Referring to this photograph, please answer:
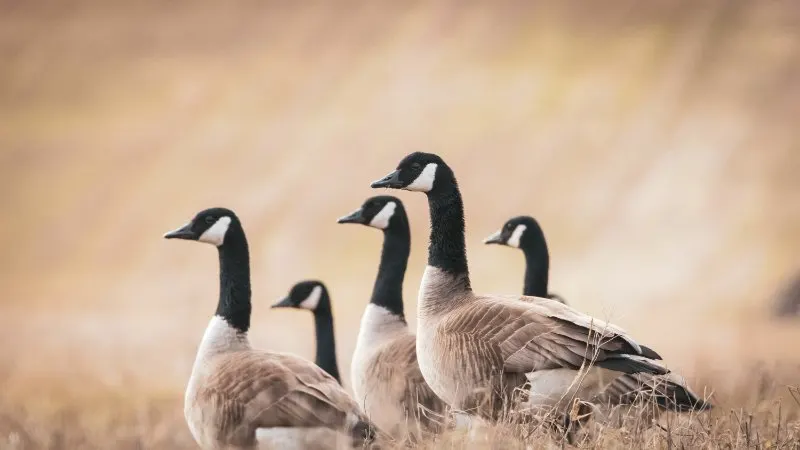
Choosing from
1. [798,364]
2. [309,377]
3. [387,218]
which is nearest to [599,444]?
[798,364]

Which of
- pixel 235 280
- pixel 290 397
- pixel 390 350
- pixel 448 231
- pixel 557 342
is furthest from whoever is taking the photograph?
pixel 390 350

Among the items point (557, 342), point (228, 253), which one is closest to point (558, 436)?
point (557, 342)

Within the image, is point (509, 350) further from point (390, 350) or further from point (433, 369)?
point (390, 350)

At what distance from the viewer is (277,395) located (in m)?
6.20

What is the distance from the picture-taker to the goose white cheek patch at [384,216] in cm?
886

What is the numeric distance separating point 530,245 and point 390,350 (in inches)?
74.0

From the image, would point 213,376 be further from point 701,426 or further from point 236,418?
point 701,426

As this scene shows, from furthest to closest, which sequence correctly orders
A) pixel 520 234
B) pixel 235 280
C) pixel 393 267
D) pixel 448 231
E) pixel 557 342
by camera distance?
pixel 520 234 → pixel 393 267 → pixel 235 280 → pixel 448 231 → pixel 557 342

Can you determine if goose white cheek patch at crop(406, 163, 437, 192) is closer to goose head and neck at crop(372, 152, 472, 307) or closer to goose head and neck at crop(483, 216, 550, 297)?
goose head and neck at crop(372, 152, 472, 307)

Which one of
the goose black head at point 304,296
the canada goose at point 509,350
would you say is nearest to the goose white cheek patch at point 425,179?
the canada goose at point 509,350

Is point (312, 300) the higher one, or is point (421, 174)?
point (421, 174)

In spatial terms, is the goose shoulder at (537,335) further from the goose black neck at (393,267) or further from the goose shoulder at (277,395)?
the goose black neck at (393,267)

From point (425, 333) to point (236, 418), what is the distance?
1.33 meters

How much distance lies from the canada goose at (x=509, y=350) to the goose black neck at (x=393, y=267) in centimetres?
189
